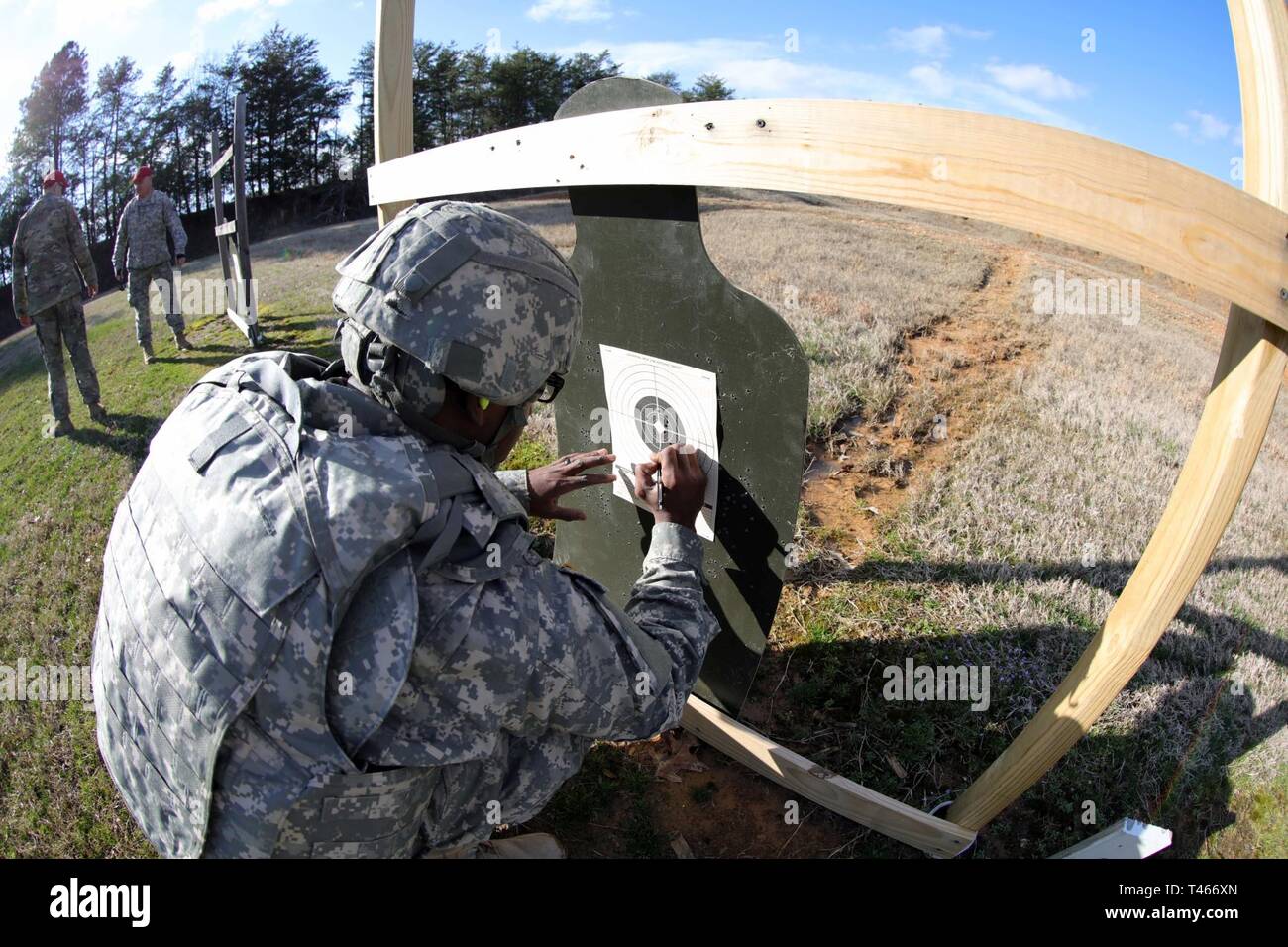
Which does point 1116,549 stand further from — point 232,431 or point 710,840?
point 232,431

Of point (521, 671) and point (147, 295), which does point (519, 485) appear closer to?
point (521, 671)

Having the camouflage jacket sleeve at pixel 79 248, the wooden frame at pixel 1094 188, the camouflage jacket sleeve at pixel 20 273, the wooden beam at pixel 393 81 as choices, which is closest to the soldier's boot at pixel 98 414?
the camouflage jacket sleeve at pixel 20 273

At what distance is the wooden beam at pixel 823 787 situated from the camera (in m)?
2.74

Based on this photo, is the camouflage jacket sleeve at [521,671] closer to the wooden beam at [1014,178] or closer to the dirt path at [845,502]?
the wooden beam at [1014,178]

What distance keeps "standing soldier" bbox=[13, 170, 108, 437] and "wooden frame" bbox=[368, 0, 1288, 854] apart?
715 cm

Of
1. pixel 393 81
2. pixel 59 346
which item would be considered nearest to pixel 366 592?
pixel 393 81

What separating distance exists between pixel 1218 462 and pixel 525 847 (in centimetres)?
244

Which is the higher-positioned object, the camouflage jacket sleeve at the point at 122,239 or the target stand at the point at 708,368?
the camouflage jacket sleeve at the point at 122,239

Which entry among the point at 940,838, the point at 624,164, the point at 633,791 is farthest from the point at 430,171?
the point at 940,838

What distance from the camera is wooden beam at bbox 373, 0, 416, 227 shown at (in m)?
3.09

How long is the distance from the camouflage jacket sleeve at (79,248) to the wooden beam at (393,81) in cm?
581

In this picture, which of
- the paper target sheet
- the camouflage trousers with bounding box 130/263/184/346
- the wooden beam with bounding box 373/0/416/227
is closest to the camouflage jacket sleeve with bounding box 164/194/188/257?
the camouflage trousers with bounding box 130/263/184/346

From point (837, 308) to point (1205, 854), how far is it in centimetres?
586

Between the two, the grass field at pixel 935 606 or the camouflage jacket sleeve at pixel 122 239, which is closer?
the grass field at pixel 935 606
